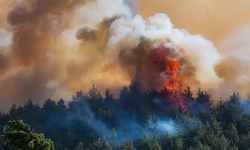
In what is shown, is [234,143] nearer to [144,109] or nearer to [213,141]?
[213,141]

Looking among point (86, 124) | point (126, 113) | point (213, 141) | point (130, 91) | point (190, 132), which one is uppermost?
point (130, 91)

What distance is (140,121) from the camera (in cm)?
10006

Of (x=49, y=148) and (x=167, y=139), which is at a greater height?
(x=167, y=139)

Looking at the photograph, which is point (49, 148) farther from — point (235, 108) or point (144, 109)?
point (144, 109)

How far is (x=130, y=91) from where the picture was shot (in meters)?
122

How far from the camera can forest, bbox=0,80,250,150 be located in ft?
244

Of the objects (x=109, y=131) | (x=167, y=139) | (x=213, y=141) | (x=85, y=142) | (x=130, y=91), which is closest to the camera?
(x=213, y=141)

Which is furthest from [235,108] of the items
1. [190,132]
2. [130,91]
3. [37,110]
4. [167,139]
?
[37,110]

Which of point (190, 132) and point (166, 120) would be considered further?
point (166, 120)

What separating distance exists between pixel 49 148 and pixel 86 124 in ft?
263

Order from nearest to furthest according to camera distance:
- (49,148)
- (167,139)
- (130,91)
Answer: (49,148), (167,139), (130,91)

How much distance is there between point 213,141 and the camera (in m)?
69.1

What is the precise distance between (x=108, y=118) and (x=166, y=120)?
63.8 ft

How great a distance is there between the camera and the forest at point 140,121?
244 ft
